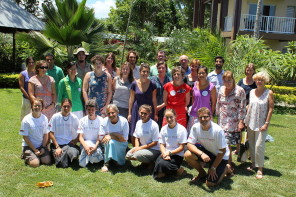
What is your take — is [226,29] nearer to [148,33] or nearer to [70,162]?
[148,33]

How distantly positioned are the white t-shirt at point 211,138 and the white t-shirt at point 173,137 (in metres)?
0.19

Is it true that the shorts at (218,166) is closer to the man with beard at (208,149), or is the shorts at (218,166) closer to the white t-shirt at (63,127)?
the man with beard at (208,149)

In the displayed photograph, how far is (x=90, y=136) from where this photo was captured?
557cm

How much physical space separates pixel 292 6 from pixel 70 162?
20.4m

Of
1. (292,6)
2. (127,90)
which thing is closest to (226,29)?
(292,6)

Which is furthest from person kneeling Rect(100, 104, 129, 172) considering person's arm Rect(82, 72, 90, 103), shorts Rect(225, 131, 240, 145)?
shorts Rect(225, 131, 240, 145)

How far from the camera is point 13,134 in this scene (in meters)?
7.17

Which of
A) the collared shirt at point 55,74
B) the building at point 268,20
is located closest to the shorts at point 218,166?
the collared shirt at point 55,74

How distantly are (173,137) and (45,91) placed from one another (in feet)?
8.62

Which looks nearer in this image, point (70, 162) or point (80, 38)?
point (70, 162)

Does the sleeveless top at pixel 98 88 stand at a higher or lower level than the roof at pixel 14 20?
lower

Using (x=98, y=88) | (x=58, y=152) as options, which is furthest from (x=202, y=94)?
(x=58, y=152)

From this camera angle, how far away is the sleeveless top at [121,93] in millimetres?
6137

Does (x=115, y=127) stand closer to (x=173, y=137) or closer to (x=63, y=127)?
(x=63, y=127)
